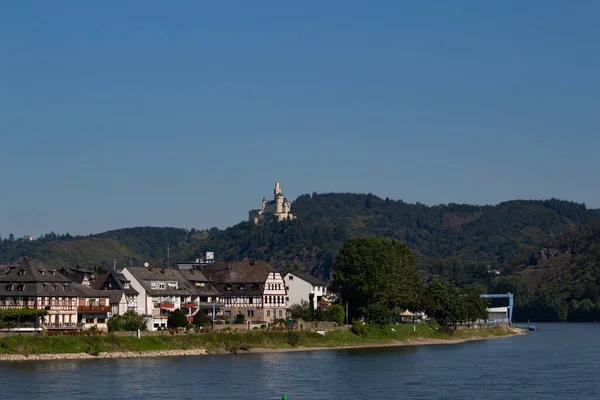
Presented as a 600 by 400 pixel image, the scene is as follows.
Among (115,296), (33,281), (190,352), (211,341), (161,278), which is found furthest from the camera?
(161,278)

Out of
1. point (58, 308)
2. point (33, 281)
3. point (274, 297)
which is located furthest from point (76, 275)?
point (274, 297)

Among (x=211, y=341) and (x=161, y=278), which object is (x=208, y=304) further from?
(x=211, y=341)

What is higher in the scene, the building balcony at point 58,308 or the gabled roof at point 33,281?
the gabled roof at point 33,281

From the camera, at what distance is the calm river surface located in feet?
227

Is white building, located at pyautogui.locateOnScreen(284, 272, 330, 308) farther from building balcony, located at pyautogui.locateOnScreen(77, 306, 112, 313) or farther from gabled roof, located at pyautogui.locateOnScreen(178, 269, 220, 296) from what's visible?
building balcony, located at pyautogui.locateOnScreen(77, 306, 112, 313)

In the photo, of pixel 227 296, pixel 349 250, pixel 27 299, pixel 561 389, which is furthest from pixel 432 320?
pixel 561 389

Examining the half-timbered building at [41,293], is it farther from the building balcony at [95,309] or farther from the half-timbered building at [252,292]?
the half-timbered building at [252,292]

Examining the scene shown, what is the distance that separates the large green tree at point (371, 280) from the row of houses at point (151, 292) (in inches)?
408

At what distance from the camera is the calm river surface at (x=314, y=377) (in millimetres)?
69125

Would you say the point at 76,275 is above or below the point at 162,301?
above

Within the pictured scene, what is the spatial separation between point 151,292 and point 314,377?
47063mm

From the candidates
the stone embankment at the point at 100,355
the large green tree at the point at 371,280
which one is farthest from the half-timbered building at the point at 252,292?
the stone embankment at the point at 100,355

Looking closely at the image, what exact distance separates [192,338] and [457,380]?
32.1 meters

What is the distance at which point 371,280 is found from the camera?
13138cm
